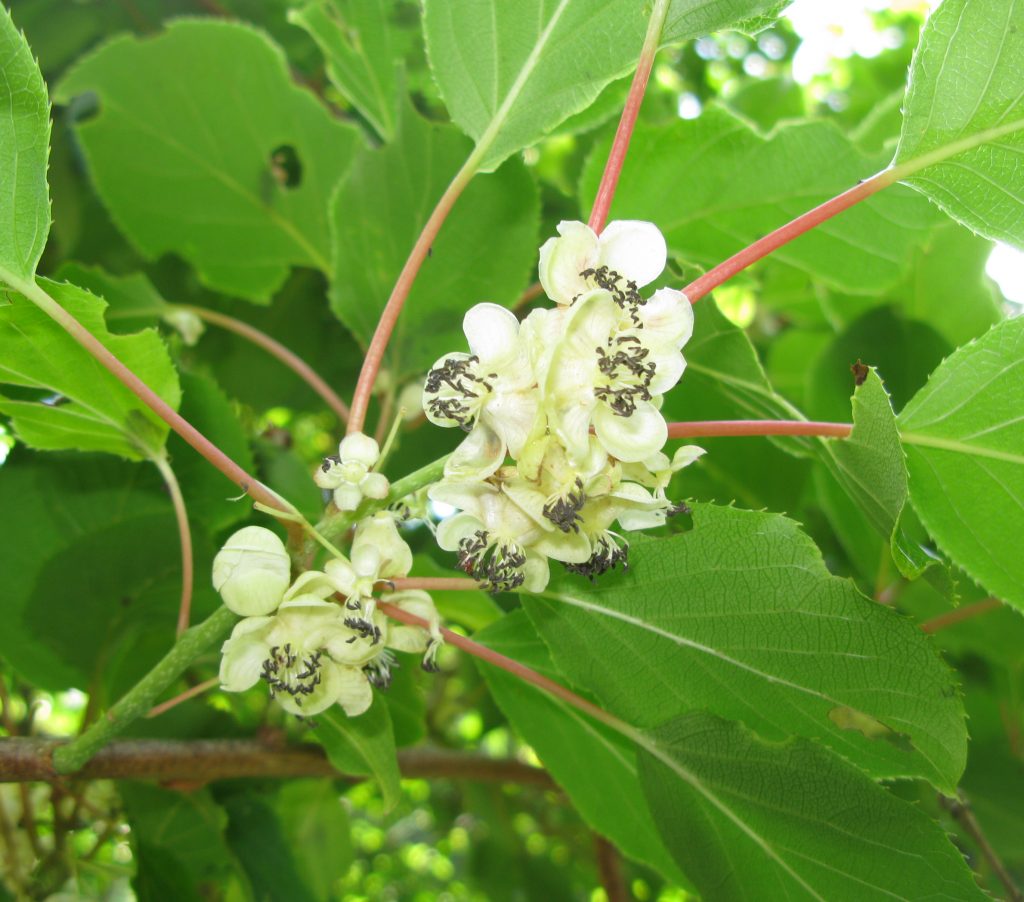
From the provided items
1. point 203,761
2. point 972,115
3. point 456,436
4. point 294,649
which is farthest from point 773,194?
point 203,761

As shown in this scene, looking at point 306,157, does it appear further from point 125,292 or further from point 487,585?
point 487,585

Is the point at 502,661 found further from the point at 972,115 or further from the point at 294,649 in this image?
the point at 972,115

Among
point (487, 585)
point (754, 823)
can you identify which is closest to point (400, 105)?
point (487, 585)

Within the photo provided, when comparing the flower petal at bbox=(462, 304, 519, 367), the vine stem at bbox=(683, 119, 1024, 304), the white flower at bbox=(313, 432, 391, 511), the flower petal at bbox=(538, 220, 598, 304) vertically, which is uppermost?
the vine stem at bbox=(683, 119, 1024, 304)

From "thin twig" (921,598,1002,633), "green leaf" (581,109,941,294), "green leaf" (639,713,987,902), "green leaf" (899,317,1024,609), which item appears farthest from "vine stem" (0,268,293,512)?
"thin twig" (921,598,1002,633)

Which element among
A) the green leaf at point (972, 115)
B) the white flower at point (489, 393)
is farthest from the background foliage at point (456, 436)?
the white flower at point (489, 393)

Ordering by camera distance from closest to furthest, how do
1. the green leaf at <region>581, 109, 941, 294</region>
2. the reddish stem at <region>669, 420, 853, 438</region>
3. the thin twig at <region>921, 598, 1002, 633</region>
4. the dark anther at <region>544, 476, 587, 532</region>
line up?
the dark anther at <region>544, 476, 587, 532</region>, the reddish stem at <region>669, 420, 853, 438</region>, the green leaf at <region>581, 109, 941, 294</region>, the thin twig at <region>921, 598, 1002, 633</region>

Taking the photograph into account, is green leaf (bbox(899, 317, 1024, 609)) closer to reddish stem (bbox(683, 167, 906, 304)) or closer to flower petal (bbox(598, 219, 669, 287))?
reddish stem (bbox(683, 167, 906, 304))
